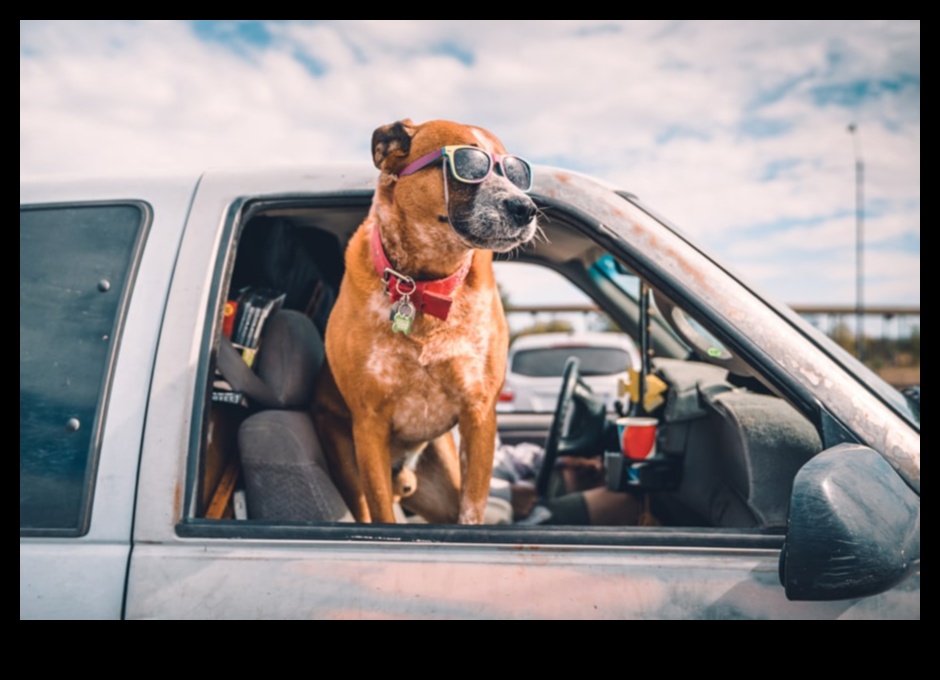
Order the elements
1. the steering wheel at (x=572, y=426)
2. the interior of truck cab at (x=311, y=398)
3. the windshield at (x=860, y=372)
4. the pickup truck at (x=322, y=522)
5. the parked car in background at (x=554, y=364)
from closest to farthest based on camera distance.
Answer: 1. the pickup truck at (x=322, y=522)
2. the windshield at (x=860, y=372)
3. the interior of truck cab at (x=311, y=398)
4. the steering wheel at (x=572, y=426)
5. the parked car in background at (x=554, y=364)

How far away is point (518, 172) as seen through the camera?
69.1 inches

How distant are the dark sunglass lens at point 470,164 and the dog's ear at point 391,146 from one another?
0.19 meters

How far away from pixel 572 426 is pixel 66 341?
6.38 feet

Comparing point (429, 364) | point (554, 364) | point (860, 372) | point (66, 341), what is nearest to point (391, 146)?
point (429, 364)

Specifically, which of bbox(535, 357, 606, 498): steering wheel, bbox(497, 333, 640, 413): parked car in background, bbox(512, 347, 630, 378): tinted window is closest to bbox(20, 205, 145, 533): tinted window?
bbox(535, 357, 606, 498): steering wheel

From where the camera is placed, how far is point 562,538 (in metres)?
1.36

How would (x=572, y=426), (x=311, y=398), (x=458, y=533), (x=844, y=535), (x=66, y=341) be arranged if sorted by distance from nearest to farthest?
(x=844, y=535) → (x=458, y=533) → (x=66, y=341) → (x=311, y=398) → (x=572, y=426)

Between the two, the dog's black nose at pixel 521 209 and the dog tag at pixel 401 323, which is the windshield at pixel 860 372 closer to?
the dog's black nose at pixel 521 209

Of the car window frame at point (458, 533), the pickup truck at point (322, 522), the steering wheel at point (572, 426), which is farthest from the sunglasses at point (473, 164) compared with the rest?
the steering wheel at point (572, 426)

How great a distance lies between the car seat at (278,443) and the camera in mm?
1871

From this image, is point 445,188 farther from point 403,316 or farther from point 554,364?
point 554,364

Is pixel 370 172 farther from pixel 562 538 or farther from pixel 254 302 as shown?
pixel 562 538

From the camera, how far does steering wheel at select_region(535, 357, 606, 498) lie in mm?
2787

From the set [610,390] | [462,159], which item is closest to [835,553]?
[462,159]
